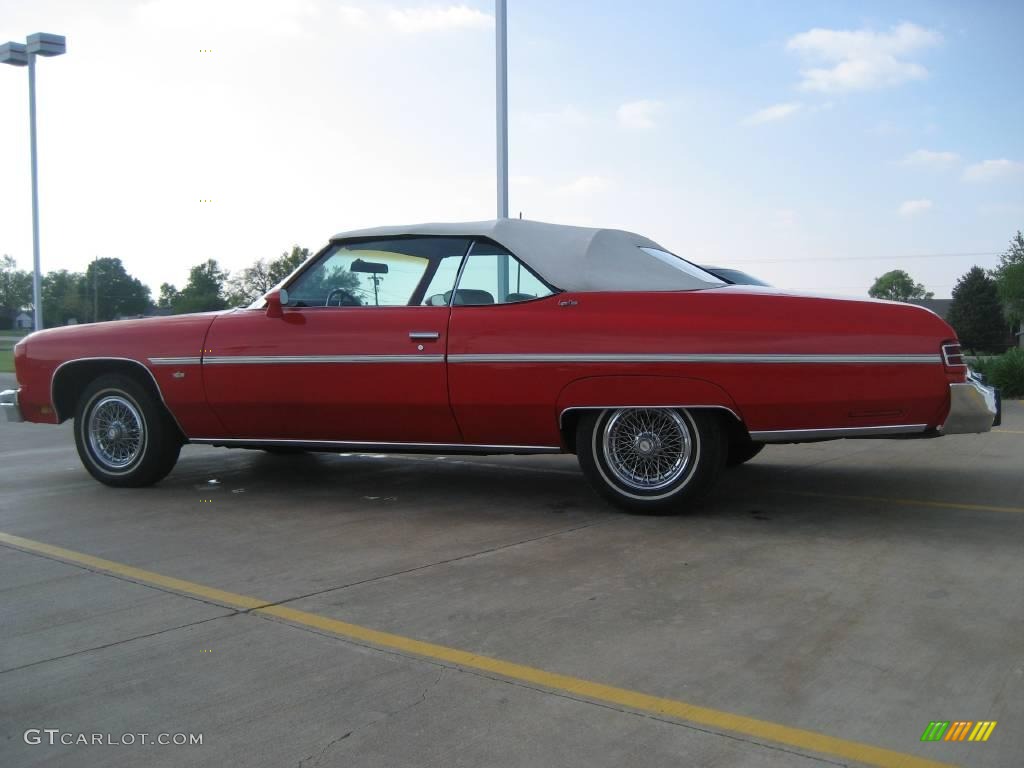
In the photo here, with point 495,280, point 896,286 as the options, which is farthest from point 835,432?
point 896,286

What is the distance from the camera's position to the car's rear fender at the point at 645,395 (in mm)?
4665

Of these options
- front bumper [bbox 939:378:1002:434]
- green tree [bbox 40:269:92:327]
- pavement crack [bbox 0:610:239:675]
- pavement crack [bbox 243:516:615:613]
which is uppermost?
green tree [bbox 40:269:92:327]

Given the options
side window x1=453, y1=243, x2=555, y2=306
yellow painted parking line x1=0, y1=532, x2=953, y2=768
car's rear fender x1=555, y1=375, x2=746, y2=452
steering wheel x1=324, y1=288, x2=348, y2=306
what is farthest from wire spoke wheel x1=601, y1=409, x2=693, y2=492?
yellow painted parking line x1=0, y1=532, x2=953, y2=768

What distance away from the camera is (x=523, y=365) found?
195 inches

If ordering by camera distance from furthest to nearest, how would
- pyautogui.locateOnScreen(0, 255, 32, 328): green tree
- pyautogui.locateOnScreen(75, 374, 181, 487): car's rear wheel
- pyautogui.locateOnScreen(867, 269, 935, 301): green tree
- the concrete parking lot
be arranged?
1. pyautogui.locateOnScreen(867, 269, 935, 301): green tree
2. pyautogui.locateOnScreen(0, 255, 32, 328): green tree
3. pyautogui.locateOnScreen(75, 374, 181, 487): car's rear wheel
4. the concrete parking lot

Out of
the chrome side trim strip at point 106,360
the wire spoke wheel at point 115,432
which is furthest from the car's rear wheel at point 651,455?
the wire spoke wheel at point 115,432

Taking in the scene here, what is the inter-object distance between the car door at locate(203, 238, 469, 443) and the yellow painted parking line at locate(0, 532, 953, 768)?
1.70 metres

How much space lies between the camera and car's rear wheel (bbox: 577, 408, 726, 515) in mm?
4793

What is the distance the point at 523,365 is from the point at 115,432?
295 centimetres

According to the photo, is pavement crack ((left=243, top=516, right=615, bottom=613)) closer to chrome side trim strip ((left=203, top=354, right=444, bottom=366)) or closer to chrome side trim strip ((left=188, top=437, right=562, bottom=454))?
chrome side trim strip ((left=188, top=437, right=562, bottom=454))

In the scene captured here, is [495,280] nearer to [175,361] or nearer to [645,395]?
[645,395]

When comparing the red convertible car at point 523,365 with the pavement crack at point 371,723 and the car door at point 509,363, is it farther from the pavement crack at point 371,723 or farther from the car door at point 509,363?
the pavement crack at point 371,723

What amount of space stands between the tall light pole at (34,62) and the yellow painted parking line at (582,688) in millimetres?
20818

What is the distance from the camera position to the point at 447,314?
5.18 meters
